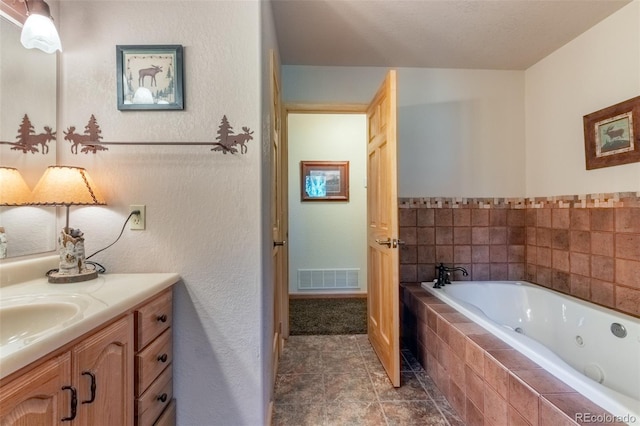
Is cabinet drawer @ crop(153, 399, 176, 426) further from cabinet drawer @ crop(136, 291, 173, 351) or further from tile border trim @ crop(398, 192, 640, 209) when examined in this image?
tile border trim @ crop(398, 192, 640, 209)

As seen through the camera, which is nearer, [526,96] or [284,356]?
[284,356]

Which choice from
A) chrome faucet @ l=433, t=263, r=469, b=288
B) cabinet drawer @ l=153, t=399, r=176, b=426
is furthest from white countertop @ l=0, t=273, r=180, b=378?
chrome faucet @ l=433, t=263, r=469, b=288

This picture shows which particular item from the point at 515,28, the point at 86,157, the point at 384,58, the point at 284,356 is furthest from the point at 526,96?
the point at 86,157

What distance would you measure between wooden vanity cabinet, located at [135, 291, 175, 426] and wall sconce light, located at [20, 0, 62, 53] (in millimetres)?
1098

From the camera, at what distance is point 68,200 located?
3.75 ft

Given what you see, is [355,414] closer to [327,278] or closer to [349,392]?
[349,392]

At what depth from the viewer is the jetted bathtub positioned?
1.06 meters

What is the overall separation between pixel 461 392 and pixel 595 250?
1429 mm

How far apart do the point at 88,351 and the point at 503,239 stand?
9.56 feet

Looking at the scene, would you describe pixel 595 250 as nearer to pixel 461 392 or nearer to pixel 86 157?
pixel 461 392

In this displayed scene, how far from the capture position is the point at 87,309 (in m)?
0.84

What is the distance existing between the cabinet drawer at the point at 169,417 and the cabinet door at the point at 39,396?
1.76ft

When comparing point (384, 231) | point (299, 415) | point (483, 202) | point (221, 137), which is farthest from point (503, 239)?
point (221, 137)

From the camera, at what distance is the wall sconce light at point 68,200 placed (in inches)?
44.1
